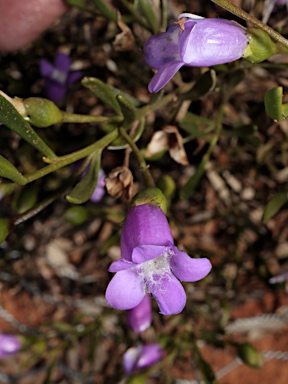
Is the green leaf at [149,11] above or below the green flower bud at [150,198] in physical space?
above

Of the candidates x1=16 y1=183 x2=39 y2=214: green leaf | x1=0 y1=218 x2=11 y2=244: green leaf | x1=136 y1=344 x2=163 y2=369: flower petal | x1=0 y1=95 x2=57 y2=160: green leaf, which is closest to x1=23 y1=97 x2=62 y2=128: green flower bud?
x1=0 y1=95 x2=57 y2=160: green leaf

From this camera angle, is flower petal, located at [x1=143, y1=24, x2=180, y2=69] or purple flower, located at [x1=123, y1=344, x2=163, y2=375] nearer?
flower petal, located at [x1=143, y1=24, x2=180, y2=69]

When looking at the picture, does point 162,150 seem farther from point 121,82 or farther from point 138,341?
point 138,341

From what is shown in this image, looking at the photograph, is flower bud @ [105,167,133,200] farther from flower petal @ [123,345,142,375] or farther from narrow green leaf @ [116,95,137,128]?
flower petal @ [123,345,142,375]

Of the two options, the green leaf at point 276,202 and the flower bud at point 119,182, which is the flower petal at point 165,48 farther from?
the green leaf at point 276,202

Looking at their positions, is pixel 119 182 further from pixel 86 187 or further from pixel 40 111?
pixel 40 111

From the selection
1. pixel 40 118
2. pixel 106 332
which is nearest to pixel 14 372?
pixel 106 332

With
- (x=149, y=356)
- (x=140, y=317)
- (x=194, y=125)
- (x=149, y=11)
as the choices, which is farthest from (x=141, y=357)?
(x=149, y=11)

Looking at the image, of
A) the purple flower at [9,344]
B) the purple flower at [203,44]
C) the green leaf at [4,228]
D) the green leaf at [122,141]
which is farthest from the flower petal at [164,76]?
the purple flower at [9,344]
